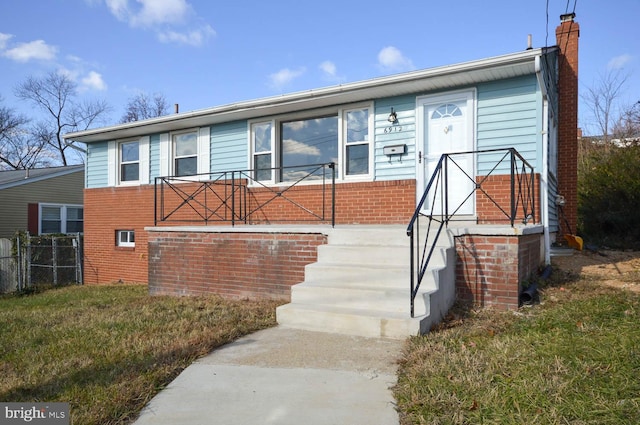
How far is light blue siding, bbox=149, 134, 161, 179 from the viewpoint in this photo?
10477 mm

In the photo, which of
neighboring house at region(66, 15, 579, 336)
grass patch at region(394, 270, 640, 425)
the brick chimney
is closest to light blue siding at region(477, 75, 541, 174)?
neighboring house at region(66, 15, 579, 336)

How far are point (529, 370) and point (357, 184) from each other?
5121 mm

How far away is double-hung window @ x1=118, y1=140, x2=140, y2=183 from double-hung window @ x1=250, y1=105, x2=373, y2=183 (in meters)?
3.69

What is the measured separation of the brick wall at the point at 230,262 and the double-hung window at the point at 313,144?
65.6 inches

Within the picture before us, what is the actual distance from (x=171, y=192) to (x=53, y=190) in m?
10.9

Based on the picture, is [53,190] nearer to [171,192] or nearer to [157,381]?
[171,192]

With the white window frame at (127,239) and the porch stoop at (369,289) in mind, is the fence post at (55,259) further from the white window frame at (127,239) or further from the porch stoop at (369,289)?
the porch stoop at (369,289)

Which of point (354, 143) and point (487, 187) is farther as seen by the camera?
point (354, 143)

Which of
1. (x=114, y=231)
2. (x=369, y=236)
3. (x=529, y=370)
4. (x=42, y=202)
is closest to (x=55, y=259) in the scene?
(x=114, y=231)

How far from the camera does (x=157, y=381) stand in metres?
3.17

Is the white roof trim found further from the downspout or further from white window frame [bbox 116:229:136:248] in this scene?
the downspout

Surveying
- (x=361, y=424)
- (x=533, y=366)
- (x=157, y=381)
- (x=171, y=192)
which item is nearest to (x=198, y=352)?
(x=157, y=381)

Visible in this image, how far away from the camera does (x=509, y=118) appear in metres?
6.75

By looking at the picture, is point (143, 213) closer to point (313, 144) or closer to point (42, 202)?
point (313, 144)
